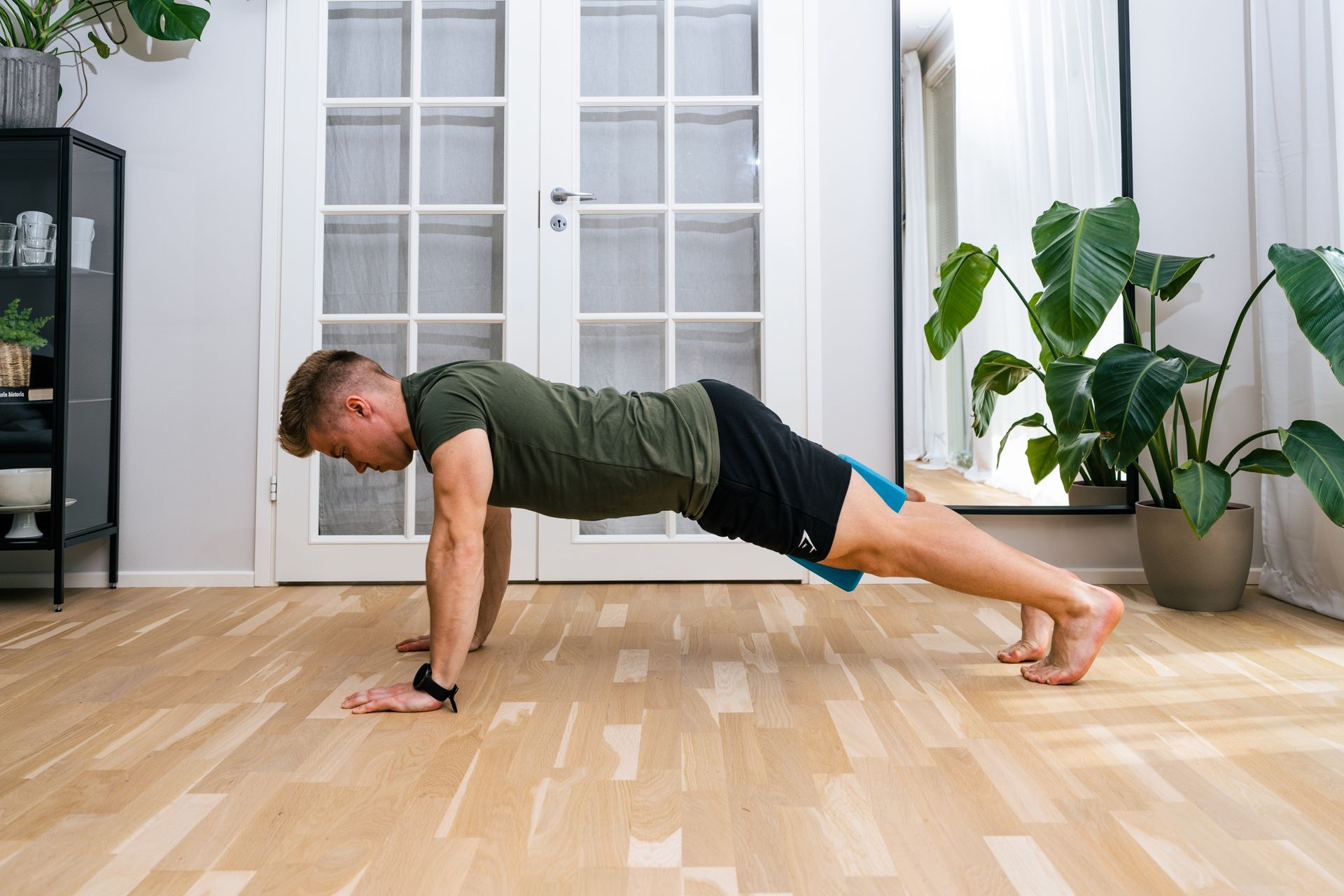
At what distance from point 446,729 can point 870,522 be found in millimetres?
806

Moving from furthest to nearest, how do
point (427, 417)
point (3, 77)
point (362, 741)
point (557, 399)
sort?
point (3, 77) → point (557, 399) → point (427, 417) → point (362, 741)

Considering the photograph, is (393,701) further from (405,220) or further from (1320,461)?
(1320,461)

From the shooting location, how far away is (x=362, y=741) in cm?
150

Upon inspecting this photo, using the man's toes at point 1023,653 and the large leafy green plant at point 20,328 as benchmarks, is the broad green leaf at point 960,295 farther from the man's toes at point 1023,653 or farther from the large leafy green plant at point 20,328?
the large leafy green plant at point 20,328

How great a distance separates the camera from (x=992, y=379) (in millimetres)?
2688

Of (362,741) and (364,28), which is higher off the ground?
(364,28)

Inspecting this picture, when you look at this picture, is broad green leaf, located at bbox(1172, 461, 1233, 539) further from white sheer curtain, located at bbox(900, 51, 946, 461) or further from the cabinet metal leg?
the cabinet metal leg

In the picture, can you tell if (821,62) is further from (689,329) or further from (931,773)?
(931,773)

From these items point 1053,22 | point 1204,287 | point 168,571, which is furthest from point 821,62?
point 168,571

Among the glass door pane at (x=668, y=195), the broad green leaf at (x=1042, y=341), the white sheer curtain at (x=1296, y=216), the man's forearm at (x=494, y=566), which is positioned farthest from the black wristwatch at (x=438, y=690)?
the white sheer curtain at (x=1296, y=216)

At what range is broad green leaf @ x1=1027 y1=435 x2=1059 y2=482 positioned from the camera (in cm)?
269

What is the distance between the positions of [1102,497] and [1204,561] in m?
0.43

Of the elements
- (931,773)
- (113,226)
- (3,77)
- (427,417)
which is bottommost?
(931,773)

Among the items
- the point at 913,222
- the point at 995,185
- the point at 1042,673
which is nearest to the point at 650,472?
the point at 1042,673
